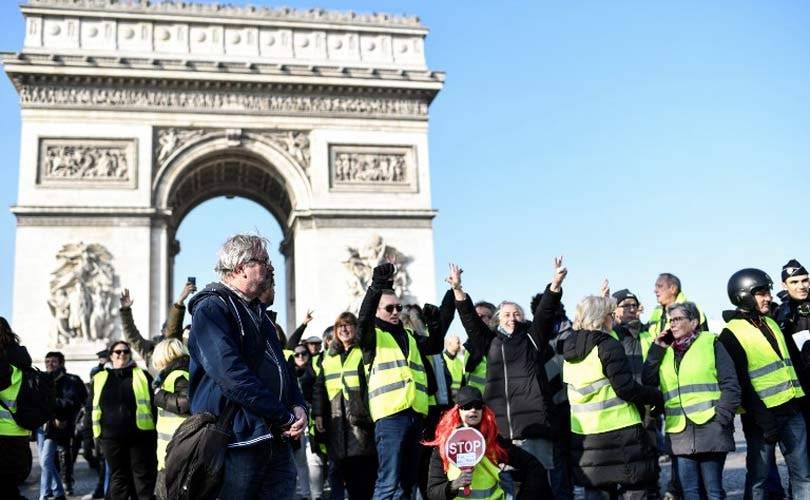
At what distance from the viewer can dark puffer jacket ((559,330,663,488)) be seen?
16.6ft

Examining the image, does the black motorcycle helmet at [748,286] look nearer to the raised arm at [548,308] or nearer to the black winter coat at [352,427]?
the raised arm at [548,308]

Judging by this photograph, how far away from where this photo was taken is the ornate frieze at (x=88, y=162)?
19781 mm

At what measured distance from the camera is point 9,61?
19.5m

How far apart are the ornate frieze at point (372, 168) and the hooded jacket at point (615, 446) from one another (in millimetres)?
16475

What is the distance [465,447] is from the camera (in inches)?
184

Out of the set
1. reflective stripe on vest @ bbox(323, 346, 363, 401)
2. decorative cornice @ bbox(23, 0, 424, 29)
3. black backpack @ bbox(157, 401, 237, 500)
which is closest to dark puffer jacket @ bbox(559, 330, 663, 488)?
reflective stripe on vest @ bbox(323, 346, 363, 401)

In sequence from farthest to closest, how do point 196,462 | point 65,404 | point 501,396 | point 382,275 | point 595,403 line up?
point 65,404 < point 501,396 < point 382,275 < point 595,403 < point 196,462

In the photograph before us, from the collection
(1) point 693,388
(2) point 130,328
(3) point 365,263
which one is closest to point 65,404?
(2) point 130,328

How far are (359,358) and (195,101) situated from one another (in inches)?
633

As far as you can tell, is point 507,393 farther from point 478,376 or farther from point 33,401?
point 33,401

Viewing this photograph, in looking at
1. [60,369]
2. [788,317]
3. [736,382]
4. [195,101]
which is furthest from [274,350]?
[195,101]

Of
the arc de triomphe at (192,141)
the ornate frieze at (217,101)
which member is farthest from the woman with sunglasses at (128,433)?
the ornate frieze at (217,101)

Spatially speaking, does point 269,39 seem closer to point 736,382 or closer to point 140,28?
point 140,28

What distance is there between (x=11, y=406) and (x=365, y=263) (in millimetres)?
15387
